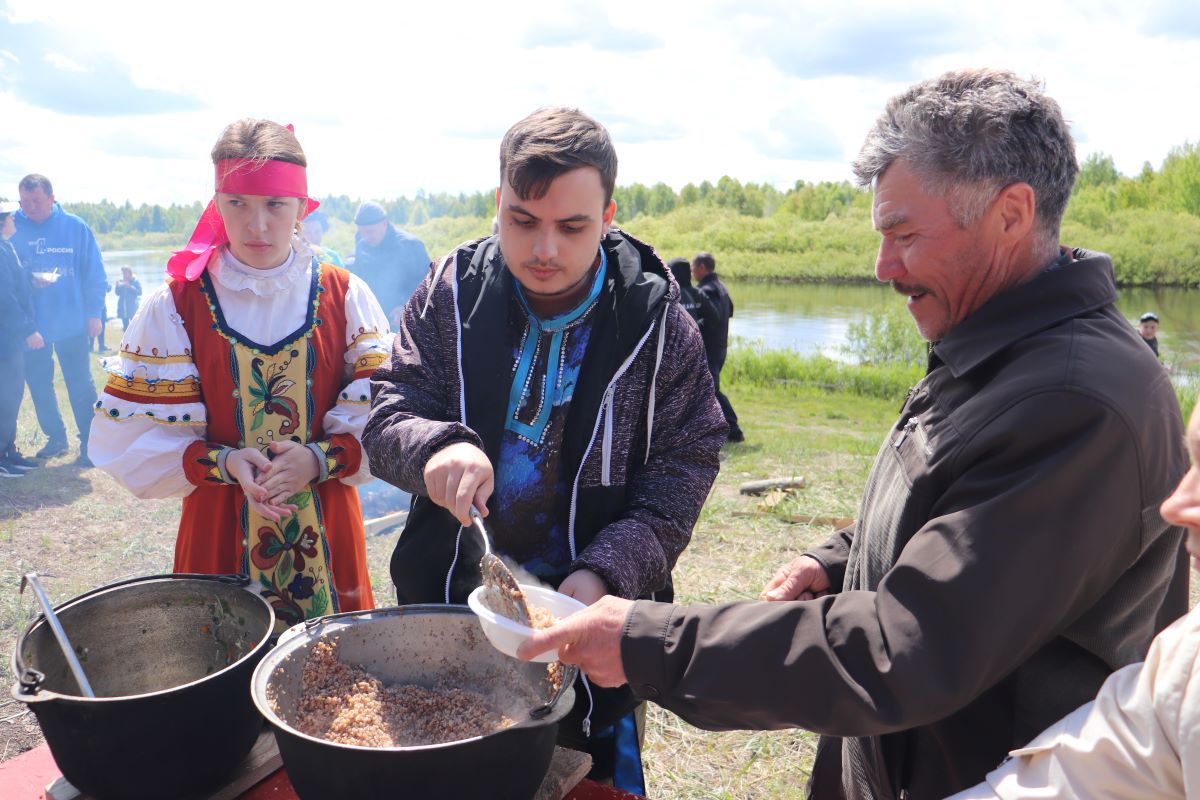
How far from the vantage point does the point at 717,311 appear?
9086 millimetres

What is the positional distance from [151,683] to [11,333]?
6.71 metres

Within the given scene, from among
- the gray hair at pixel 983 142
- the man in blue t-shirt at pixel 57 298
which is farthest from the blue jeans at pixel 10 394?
the gray hair at pixel 983 142

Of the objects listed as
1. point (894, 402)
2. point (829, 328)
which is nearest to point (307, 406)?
point (894, 402)

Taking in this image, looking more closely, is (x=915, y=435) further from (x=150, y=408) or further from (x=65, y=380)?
(x=65, y=380)

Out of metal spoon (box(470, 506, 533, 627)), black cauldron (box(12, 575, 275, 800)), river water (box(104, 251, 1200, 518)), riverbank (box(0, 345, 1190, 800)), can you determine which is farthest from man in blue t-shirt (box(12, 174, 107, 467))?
river water (box(104, 251, 1200, 518))

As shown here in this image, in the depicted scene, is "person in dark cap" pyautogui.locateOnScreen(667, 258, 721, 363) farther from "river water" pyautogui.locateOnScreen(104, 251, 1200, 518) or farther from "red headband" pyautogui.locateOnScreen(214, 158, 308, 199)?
"river water" pyautogui.locateOnScreen(104, 251, 1200, 518)

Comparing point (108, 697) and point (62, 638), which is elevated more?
point (62, 638)

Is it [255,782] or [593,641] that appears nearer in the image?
[593,641]

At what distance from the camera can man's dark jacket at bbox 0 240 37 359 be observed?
6824 millimetres

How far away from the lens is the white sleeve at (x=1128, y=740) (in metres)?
0.99

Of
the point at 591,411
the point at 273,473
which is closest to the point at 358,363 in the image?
the point at 273,473

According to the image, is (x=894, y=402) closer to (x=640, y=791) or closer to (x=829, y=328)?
(x=640, y=791)

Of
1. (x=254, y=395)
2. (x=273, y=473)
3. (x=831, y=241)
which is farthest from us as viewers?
(x=831, y=241)

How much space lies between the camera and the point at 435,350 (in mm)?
1933
